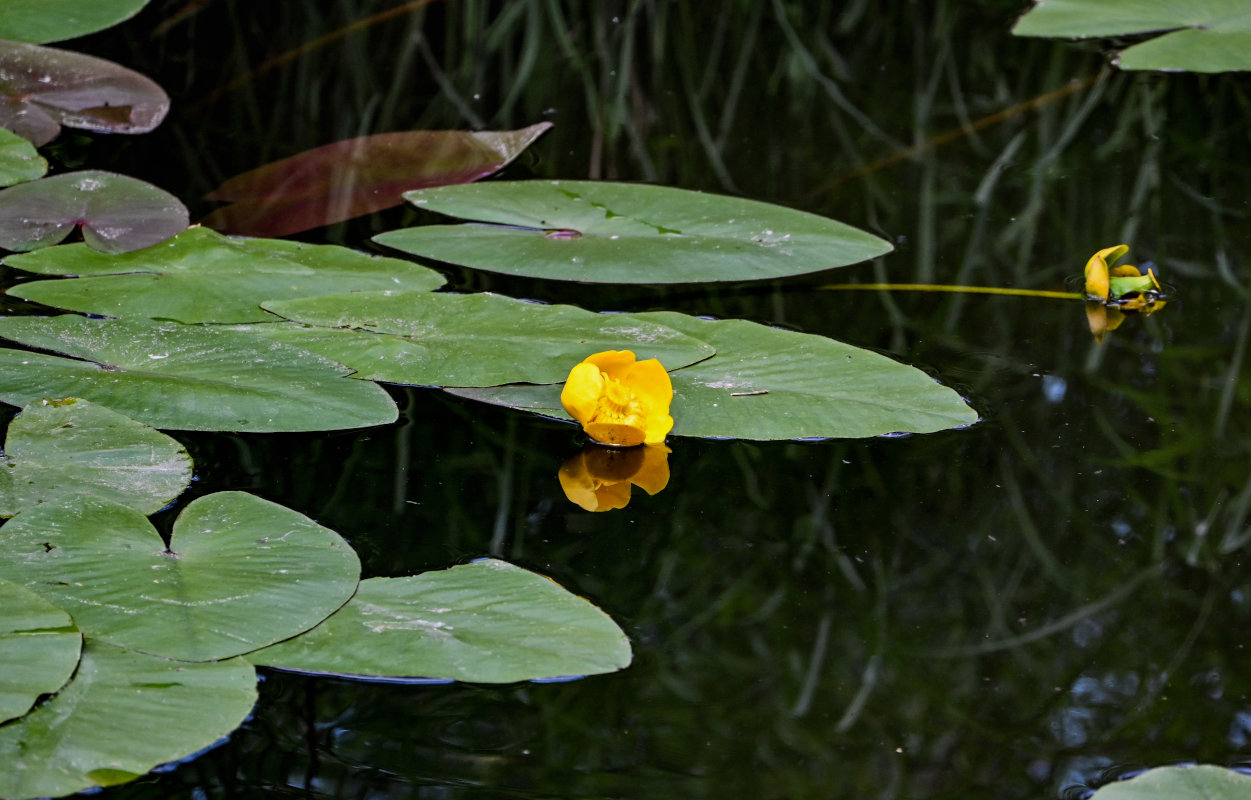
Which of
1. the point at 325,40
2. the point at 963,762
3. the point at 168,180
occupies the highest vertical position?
the point at 325,40

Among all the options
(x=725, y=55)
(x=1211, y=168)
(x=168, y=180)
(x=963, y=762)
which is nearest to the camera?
(x=963, y=762)

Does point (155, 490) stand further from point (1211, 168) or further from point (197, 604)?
point (1211, 168)

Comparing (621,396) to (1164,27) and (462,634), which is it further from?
(1164,27)

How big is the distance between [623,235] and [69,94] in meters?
1.06

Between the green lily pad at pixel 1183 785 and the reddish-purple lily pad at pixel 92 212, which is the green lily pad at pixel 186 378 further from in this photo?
the green lily pad at pixel 1183 785

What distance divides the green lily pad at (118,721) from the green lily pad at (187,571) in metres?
0.02

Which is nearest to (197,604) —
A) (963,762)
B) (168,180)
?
(963,762)

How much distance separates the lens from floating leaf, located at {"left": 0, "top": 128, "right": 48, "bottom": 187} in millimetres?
1712

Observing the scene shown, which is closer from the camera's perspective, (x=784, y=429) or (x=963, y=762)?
(x=963, y=762)

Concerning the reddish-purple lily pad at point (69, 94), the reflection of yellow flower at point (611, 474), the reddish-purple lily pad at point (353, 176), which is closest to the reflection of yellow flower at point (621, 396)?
the reflection of yellow flower at point (611, 474)

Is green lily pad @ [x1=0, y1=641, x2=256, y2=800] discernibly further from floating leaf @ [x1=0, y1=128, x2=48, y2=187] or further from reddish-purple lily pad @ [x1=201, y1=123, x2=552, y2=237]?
floating leaf @ [x1=0, y1=128, x2=48, y2=187]

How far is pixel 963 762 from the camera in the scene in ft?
2.90

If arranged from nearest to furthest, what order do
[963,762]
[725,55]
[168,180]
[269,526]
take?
[963,762] → [269,526] → [168,180] → [725,55]

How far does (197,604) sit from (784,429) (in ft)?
1.94
